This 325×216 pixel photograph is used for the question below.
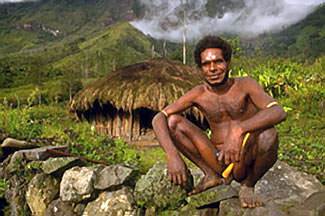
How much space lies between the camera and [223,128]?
11.6ft

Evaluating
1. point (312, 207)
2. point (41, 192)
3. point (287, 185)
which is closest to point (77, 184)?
point (41, 192)

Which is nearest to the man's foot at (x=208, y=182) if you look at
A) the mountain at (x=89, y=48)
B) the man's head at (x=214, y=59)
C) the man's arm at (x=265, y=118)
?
the man's arm at (x=265, y=118)

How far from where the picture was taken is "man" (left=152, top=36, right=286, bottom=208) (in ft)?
10.5

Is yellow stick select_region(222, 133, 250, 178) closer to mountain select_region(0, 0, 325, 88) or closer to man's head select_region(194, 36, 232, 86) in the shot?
man's head select_region(194, 36, 232, 86)

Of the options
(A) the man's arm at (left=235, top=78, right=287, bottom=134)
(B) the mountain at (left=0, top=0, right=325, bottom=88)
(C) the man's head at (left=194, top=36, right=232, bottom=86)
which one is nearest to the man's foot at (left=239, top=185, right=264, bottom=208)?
(A) the man's arm at (left=235, top=78, right=287, bottom=134)

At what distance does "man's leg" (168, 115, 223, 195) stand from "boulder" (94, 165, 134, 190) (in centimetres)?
105

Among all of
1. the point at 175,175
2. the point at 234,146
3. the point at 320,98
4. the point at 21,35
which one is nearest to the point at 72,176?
the point at 175,175

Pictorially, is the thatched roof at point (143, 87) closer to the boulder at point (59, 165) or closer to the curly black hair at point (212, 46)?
the boulder at point (59, 165)

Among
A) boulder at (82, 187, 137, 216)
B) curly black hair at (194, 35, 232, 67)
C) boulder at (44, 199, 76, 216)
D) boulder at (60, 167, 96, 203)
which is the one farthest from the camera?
boulder at (44, 199, 76, 216)

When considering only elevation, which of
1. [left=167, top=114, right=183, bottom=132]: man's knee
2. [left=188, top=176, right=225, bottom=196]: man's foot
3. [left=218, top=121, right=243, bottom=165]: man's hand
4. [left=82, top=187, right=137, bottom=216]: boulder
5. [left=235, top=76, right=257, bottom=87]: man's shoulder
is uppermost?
[left=235, top=76, right=257, bottom=87]: man's shoulder

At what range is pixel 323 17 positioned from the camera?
10638 centimetres

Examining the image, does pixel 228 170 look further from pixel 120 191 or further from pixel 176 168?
pixel 120 191

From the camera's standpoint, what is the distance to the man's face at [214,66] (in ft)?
11.0

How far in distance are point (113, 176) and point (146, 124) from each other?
247 inches
